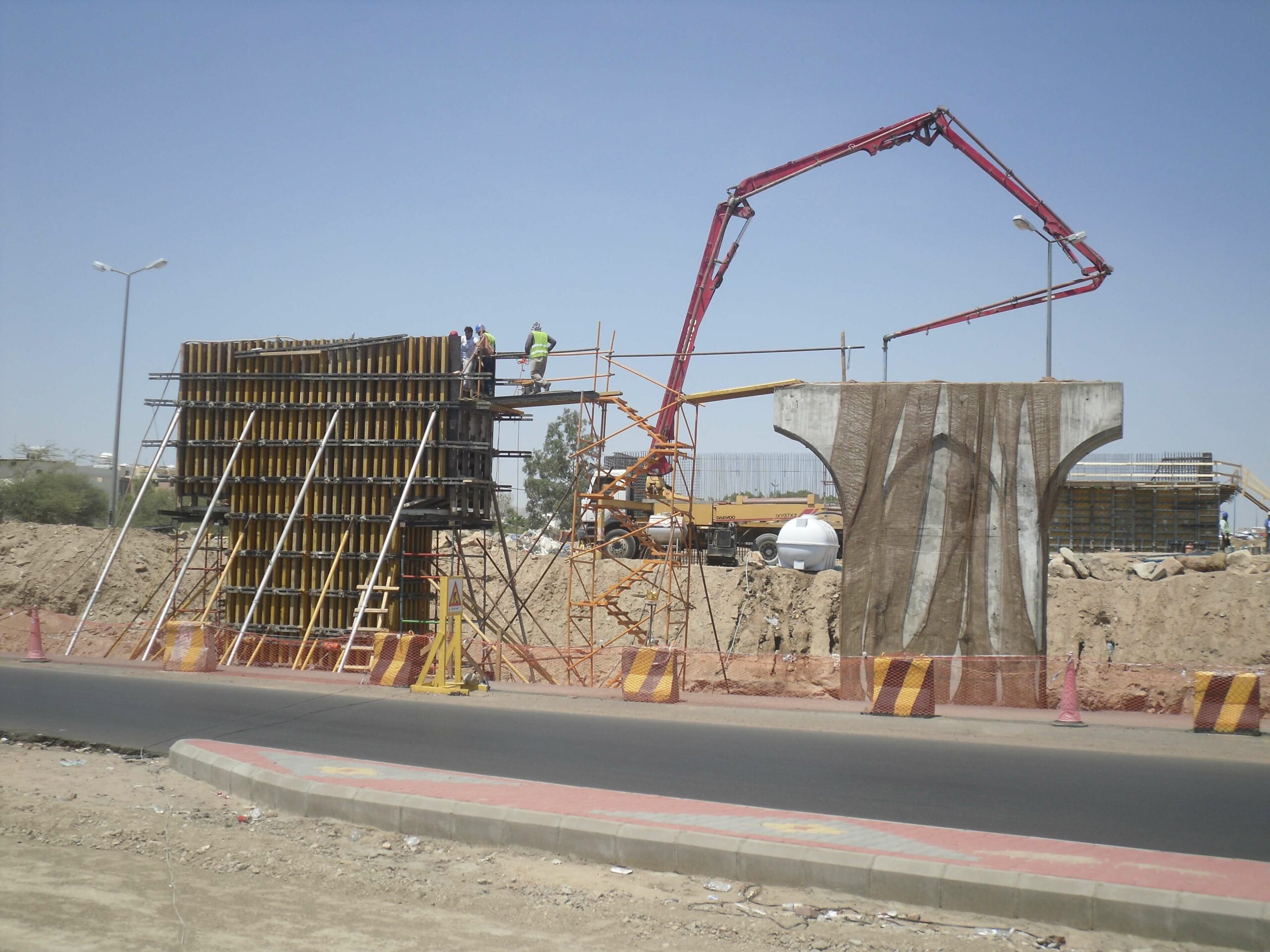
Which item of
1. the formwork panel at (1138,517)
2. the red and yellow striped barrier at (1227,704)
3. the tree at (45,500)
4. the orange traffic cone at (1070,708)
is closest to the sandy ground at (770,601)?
the red and yellow striped barrier at (1227,704)

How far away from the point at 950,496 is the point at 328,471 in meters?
12.8

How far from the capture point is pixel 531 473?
73250 mm

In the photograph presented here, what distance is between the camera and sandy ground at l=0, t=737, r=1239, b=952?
627cm

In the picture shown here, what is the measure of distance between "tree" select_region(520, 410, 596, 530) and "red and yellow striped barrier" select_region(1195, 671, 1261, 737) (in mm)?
52604

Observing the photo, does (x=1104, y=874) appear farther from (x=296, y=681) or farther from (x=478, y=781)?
(x=296, y=681)

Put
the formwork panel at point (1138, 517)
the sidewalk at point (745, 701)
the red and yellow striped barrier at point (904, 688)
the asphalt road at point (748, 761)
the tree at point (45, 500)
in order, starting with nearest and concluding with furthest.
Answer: the asphalt road at point (748, 761), the sidewalk at point (745, 701), the red and yellow striped barrier at point (904, 688), the formwork panel at point (1138, 517), the tree at point (45, 500)

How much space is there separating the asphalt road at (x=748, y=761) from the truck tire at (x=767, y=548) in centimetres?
2072

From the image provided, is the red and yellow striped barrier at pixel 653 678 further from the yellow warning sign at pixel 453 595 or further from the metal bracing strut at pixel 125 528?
the metal bracing strut at pixel 125 528

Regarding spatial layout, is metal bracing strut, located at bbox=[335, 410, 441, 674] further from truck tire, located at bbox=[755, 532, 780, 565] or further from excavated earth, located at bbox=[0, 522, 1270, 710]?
truck tire, located at bbox=[755, 532, 780, 565]

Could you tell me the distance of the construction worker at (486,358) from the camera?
888 inches

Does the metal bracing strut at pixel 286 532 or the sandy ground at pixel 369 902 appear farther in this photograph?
the metal bracing strut at pixel 286 532

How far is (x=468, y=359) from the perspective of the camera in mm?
22469

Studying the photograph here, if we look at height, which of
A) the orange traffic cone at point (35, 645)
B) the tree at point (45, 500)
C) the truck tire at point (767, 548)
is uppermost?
the tree at point (45, 500)

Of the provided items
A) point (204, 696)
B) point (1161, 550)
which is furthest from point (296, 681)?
point (1161, 550)
